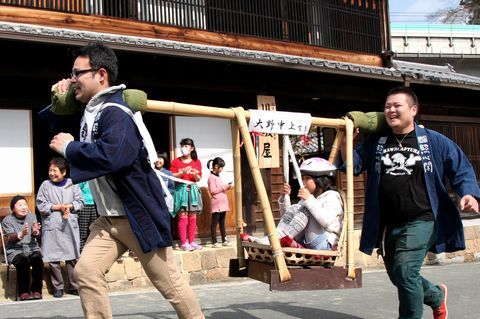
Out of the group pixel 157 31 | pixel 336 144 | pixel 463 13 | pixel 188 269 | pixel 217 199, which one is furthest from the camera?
pixel 463 13

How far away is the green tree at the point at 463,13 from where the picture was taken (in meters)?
38.9

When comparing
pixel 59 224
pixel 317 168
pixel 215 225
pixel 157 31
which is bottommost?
pixel 215 225

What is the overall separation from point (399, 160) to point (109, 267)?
8.21 ft

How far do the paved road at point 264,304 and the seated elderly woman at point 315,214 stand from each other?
3.50 ft

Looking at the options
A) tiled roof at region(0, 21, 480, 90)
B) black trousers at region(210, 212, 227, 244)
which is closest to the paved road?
black trousers at region(210, 212, 227, 244)

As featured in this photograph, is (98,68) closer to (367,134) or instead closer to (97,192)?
(97,192)

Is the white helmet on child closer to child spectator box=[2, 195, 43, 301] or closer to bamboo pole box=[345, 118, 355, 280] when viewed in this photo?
bamboo pole box=[345, 118, 355, 280]

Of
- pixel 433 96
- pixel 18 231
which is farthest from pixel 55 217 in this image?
pixel 433 96

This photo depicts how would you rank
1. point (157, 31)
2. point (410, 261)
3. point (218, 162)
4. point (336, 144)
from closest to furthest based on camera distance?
point (410, 261) → point (336, 144) → point (218, 162) → point (157, 31)

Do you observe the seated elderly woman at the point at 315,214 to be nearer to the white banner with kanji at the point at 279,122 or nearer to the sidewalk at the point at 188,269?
the white banner with kanji at the point at 279,122

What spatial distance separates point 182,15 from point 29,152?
384cm

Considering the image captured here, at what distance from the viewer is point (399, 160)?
4949mm

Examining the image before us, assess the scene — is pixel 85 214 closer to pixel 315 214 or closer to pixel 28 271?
pixel 28 271

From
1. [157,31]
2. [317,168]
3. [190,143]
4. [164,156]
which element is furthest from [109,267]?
[157,31]
